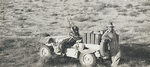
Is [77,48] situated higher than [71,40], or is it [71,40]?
[71,40]

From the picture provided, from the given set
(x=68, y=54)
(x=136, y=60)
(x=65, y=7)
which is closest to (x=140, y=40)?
(x=136, y=60)

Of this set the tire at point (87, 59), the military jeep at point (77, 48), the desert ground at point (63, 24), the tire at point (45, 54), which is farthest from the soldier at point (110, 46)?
the tire at point (45, 54)

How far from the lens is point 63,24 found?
2347 cm

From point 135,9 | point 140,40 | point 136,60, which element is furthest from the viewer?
point 135,9

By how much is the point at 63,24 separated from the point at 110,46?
1179 centimetres

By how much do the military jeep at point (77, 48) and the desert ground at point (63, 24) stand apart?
0.51m

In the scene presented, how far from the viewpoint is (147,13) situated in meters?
25.2

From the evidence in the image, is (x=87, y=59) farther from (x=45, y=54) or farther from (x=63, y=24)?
(x=63, y=24)

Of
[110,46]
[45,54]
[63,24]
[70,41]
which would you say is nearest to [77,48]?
[70,41]

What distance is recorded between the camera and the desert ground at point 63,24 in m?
14.3

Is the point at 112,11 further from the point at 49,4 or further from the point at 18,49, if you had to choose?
the point at 18,49

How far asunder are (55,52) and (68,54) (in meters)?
0.81

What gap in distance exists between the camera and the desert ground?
14320 mm

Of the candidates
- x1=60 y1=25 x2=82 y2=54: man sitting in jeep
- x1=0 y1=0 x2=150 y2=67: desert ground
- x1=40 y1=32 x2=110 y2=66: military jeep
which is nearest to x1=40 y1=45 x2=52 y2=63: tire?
x1=40 y1=32 x2=110 y2=66: military jeep
